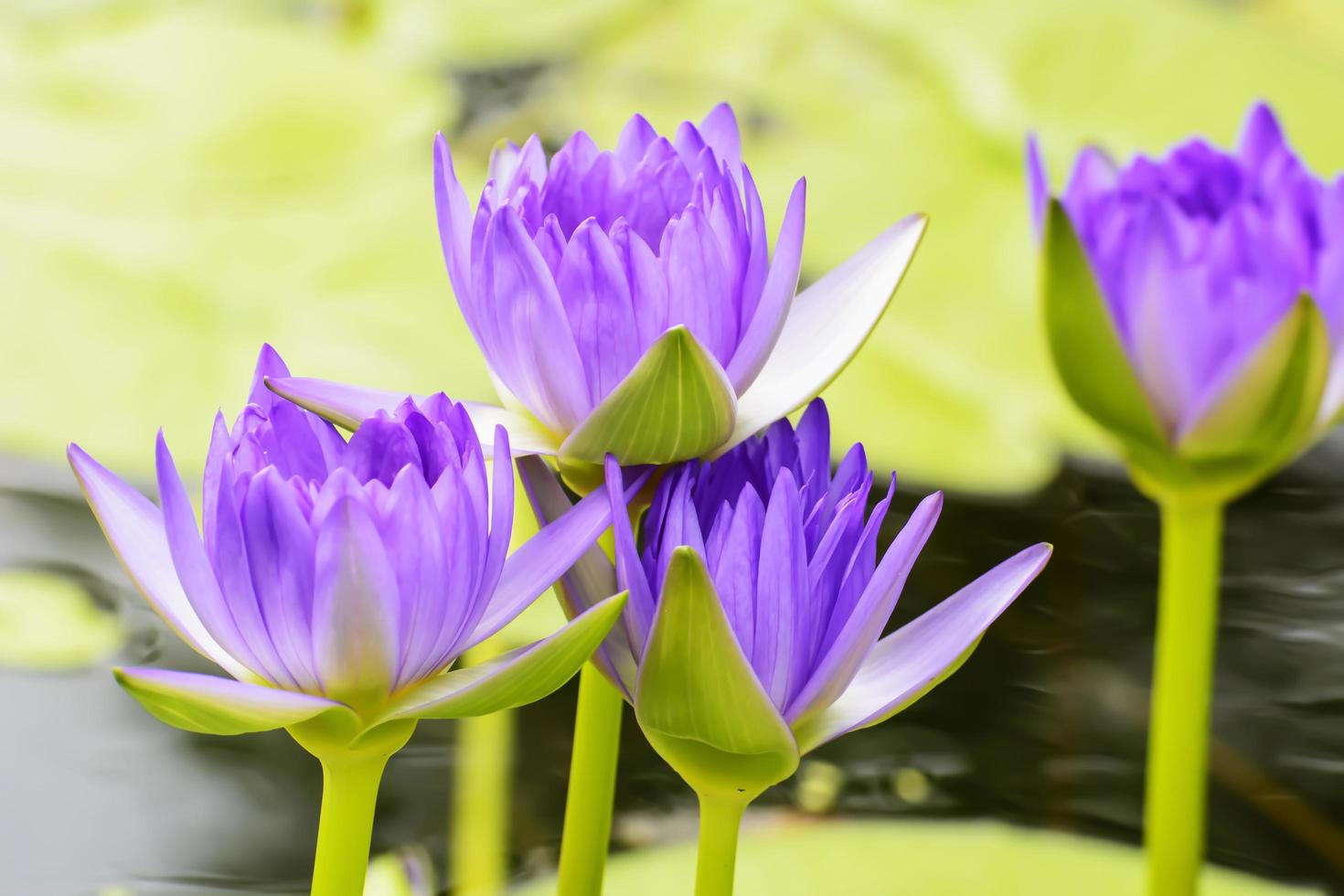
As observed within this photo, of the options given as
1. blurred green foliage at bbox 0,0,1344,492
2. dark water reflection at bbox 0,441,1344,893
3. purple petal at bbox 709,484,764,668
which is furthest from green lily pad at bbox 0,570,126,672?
purple petal at bbox 709,484,764,668

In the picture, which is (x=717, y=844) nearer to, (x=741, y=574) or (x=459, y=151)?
(x=741, y=574)

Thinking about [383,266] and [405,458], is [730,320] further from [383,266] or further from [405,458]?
[383,266]

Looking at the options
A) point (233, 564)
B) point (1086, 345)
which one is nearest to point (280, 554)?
point (233, 564)

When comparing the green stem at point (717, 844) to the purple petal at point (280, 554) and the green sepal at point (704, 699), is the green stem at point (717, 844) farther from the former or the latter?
the purple petal at point (280, 554)

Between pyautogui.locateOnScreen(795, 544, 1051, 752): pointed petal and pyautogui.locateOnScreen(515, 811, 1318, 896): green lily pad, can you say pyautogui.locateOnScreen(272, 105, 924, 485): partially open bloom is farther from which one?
pyautogui.locateOnScreen(515, 811, 1318, 896): green lily pad

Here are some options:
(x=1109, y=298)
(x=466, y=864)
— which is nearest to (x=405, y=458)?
(x=1109, y=298)
